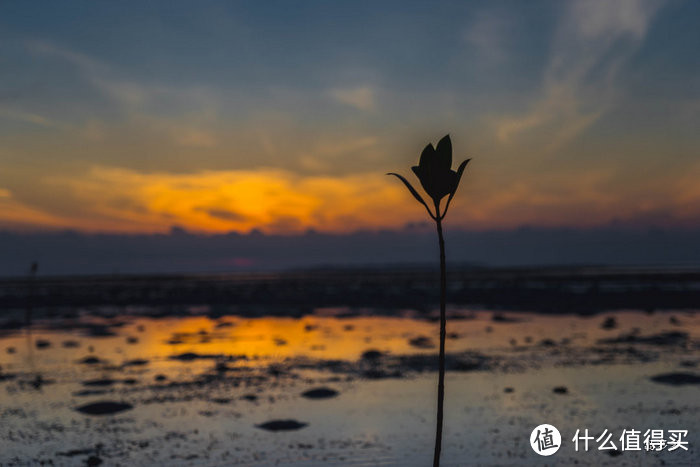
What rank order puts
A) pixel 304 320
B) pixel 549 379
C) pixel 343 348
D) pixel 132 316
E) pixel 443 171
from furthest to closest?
pixel 132 316 → pixel 304 320 → pixel 343 348 → pixel 549 379 → pixel 443 171

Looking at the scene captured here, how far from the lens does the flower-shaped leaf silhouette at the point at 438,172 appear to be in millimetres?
6367

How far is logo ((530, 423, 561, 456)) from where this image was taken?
489 inches

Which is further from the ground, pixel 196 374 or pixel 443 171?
pixel 443 171

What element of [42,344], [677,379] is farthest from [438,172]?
[42,344]

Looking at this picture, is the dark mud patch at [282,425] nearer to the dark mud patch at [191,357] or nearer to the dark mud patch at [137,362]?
the dark mud patch at [191,357]

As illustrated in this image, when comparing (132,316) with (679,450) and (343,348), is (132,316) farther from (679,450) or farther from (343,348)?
(679,450)

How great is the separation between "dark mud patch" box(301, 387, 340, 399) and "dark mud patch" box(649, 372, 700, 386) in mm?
10151

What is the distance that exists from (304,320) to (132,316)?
16.9m

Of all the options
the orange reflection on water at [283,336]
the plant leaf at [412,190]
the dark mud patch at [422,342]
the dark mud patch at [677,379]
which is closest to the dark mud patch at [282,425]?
the plant leaf at [412,190]

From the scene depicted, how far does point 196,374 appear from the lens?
22281 mm

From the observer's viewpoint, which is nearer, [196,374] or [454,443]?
[454,443]

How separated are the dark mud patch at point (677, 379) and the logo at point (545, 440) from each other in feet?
23.1

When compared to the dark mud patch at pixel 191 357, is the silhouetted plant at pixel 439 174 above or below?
above

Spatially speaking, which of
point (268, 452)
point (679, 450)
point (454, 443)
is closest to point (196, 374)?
point (268, 452)
